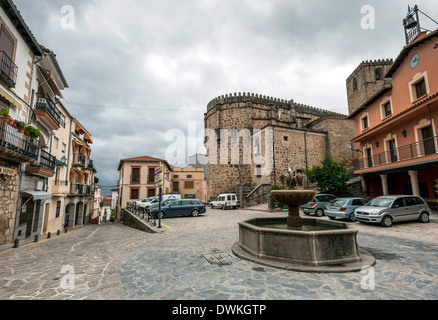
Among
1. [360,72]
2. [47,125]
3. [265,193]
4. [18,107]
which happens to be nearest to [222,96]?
[265,193]

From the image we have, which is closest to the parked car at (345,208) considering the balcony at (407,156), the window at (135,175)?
the balcony at (407,156)

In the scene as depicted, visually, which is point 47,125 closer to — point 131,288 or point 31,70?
point 31,70

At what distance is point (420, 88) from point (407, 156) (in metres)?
4.71

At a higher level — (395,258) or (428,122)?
(428,122)

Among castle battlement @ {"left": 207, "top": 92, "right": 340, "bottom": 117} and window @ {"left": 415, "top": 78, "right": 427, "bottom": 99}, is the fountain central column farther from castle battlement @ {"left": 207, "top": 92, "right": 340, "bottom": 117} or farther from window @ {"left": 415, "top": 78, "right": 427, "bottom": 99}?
castle battlement @ {"left": 207, "top": 92, "right": 340, "bottom": 117}

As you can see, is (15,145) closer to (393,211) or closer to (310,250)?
(310,250)

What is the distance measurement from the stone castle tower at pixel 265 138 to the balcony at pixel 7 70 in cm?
2108

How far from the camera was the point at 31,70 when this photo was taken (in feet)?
32.4

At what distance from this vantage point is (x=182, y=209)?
15062 mm

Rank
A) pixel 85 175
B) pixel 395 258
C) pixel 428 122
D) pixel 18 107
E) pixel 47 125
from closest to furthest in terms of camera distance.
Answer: pixel 395 258 < pixel 18 107 < pixel 47 125 < pixel 428 122 < pixel 85 175

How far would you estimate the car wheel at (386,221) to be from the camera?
9.66 m

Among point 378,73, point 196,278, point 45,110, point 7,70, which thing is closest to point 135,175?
point 45,110

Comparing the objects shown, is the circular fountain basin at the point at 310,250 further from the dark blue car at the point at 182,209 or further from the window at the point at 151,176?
the window at the point at 151,176
